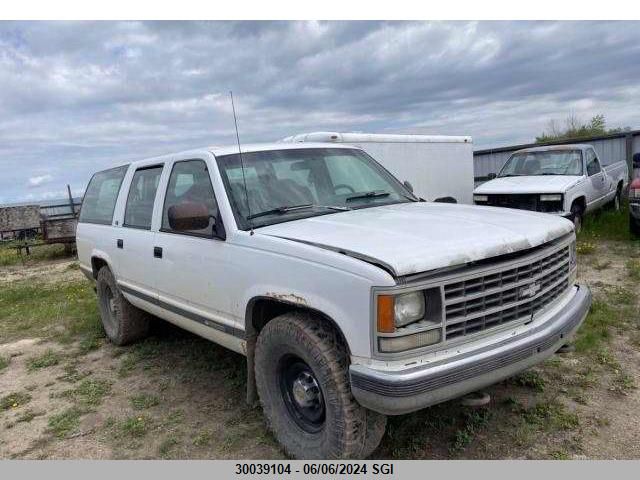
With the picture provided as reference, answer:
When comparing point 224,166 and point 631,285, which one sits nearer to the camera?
point 224,166

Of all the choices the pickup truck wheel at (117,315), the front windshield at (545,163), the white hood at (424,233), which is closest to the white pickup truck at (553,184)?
the front windshield at (545,163)

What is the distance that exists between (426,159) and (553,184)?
253 cm

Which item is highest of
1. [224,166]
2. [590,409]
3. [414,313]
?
[224,166]

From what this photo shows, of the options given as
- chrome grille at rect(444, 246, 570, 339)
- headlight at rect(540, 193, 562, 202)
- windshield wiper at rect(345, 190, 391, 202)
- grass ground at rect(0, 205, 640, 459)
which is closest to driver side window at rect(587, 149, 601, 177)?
headlight at rect(540, 193, 562, 202)

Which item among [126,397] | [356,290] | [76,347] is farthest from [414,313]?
[76,347]

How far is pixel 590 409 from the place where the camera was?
3682 mm

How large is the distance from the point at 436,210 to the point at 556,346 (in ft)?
3.97

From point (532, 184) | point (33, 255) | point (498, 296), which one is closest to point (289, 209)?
point (498, 296)

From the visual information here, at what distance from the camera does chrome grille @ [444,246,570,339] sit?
277 cm

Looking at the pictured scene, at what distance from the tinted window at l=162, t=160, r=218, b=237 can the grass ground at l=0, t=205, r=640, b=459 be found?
4.53 ft

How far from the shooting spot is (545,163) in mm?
10695

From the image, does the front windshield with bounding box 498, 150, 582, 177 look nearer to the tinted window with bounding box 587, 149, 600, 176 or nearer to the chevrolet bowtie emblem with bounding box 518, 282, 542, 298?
the tinted window with bounding box 587, 149, 600, 176

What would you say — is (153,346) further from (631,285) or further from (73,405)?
(631,285)

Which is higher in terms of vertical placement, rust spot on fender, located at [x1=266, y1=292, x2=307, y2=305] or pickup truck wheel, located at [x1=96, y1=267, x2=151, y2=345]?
rust spot on fender, located at [x1=266, y1=292, x2=307, y2=305]
